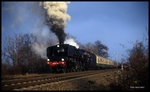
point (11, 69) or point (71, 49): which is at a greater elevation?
point (71, 49)

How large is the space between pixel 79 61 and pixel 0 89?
55.3 feet

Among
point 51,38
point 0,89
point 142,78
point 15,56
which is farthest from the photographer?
point 51,38

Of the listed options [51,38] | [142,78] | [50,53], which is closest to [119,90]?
[142,78]

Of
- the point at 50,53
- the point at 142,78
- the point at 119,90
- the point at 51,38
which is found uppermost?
the point at 51,38

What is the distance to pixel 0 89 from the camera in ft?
27.2

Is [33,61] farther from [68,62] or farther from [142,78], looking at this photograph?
[142,78]

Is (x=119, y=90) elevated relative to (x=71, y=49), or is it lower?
lower

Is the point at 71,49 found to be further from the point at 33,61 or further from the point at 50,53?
the point at 33,61

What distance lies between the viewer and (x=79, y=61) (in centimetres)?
2459

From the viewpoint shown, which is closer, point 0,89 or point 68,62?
point 0,89

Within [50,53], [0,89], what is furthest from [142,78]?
[50,53]

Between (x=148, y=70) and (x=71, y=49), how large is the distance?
1365cm

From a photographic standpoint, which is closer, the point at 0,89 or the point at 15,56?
the point at 0,89

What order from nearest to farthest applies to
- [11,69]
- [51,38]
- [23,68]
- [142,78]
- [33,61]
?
[142,78], [11,69], [23,68], [33,61], [51,38]
